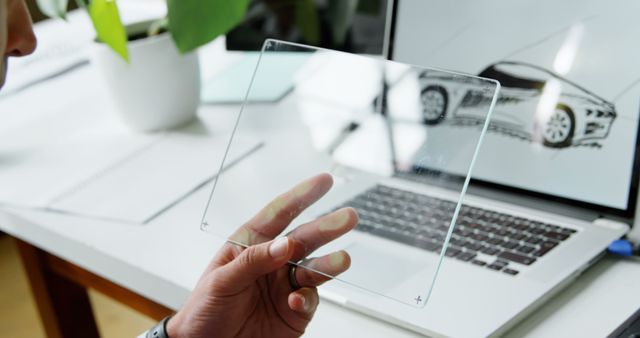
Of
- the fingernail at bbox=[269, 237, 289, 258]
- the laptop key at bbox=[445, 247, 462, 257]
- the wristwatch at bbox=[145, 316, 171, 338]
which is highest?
the fingernail at bbox=[269, 237, 289, 258]

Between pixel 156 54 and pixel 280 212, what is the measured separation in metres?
0.45

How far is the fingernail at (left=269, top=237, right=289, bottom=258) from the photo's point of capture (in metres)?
0.69

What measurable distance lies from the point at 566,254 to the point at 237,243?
13.9 inches

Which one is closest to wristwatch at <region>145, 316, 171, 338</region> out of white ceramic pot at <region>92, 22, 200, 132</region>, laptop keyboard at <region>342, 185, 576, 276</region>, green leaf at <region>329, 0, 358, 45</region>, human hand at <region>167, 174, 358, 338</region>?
human hand at <region>167, 174, 358, 338</region>

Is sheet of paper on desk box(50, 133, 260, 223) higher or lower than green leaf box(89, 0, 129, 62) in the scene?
lower

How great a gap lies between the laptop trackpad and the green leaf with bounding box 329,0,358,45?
52 centimetres

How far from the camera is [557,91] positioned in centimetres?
90

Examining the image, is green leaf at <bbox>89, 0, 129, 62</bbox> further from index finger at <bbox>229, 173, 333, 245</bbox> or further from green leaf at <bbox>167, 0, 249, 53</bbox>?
index finger at <bbox>229, 173, 333, 245</bbox>

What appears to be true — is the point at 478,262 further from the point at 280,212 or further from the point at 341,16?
the point at 341,16

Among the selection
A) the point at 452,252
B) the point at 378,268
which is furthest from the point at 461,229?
the point at 378,268

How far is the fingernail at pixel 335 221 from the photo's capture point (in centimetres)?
76

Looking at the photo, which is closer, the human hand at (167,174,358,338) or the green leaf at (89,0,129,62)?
the human hand at (167,174,358,338)

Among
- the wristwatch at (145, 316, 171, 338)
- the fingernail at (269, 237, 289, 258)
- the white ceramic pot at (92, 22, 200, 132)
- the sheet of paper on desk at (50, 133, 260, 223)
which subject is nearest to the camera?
the fingernail at (269, 237, 289, 258)

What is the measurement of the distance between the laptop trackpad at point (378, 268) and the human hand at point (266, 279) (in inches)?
0.6
